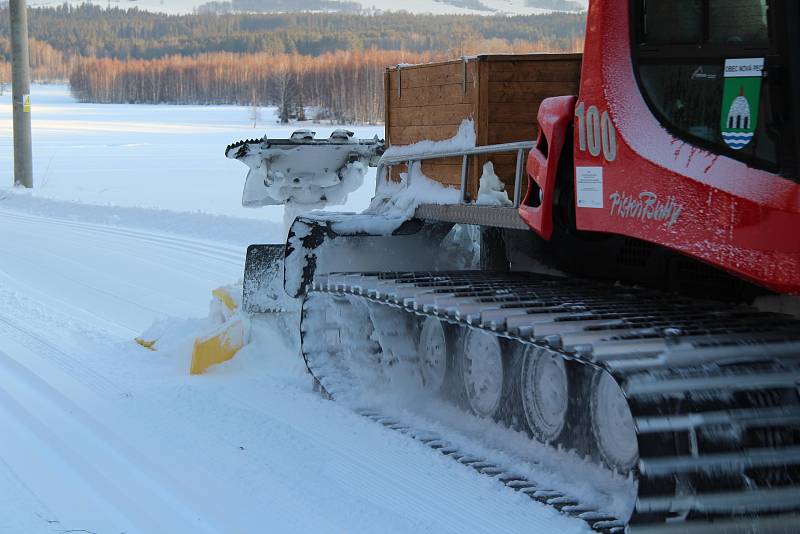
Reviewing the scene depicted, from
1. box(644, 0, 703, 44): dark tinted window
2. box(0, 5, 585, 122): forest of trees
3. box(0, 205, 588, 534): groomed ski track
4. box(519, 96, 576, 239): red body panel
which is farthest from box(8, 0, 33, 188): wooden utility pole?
box(644, 0, 703, 44): dark tinted window

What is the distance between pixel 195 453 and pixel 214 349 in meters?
1.83

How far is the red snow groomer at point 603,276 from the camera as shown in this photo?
3727 mm

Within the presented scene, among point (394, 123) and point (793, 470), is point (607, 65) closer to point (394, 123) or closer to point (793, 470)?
point (793, 470)

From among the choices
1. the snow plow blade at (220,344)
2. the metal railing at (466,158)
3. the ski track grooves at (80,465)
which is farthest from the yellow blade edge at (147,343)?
the metal railing at (466,158)

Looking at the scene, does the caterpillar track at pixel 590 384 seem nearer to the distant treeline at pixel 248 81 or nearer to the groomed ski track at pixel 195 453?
the groomed ski track at pixel 195 453

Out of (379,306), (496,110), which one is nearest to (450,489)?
(379,306)

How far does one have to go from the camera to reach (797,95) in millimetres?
3652

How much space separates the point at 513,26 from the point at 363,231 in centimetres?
725

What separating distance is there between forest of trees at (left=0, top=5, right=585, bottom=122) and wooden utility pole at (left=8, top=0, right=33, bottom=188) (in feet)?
24.8

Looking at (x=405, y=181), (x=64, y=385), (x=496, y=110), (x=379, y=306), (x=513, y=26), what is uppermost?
(x=513, y=26)

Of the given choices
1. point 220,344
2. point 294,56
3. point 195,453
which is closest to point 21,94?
point 220,344

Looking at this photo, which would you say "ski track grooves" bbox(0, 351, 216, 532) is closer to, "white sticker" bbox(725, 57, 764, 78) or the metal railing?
the metal railing

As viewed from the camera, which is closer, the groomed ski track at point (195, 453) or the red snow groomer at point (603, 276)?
the red snow groomer at point (603, 276)

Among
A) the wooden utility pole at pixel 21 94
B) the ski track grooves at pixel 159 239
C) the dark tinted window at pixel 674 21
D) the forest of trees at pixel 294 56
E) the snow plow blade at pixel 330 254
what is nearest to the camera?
the dark tinted window at pixel 674 21
